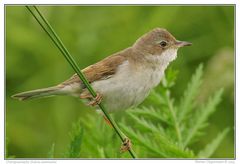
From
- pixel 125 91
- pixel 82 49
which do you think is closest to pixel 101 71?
pixel 125 91

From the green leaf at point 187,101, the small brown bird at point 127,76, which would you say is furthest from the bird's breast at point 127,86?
the green leaf at point 187,101

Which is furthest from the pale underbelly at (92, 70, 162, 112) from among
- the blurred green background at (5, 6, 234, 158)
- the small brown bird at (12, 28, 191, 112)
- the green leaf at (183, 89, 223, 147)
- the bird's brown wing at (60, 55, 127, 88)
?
the blurred green background at (5, 6, 234, 158)

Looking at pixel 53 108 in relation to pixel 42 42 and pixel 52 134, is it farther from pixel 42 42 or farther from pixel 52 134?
pixel 42 42

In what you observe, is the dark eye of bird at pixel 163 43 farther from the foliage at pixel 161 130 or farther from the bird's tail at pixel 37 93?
the bird's tail at pixel 37 93

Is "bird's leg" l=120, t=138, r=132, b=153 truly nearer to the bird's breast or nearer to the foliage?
the foliage

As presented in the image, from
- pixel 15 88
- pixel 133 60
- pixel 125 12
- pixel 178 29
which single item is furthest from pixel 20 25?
pixel 133 60

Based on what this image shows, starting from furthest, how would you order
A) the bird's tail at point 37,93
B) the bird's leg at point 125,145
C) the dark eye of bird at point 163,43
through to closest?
the dark eye of bird at point 163,43 → the bird's tail at point 37,93 → the bird's leg at point 125,145

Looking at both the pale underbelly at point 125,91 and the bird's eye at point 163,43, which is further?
the bird's eye at point 163,43

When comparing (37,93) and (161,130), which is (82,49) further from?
(161,130)
